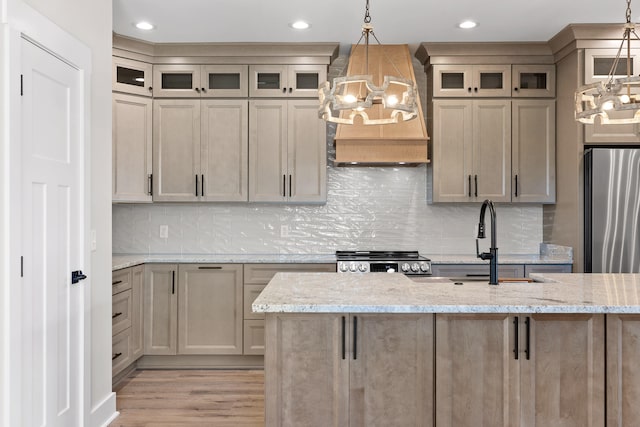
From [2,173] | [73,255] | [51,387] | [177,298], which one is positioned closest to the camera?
[2,173]

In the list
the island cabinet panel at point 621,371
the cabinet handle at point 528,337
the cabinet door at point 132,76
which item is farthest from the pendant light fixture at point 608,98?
the cabinet door at point 132,76

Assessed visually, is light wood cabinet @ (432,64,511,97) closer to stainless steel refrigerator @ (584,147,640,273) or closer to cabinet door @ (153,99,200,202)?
stainless steel refrigerator @ (584,147,640,273)

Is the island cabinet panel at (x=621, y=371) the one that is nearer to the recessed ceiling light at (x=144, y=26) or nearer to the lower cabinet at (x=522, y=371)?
the lower cabinet at (x=522, y=371)

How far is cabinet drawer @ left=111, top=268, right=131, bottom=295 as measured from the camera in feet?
11.8

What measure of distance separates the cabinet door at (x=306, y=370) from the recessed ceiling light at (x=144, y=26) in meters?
2.91

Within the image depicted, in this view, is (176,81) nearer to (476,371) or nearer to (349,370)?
(349,370)

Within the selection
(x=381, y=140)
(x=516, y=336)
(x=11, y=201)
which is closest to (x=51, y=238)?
(x=11, y=201)

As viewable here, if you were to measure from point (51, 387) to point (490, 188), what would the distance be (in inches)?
143

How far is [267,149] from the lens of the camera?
171 inches

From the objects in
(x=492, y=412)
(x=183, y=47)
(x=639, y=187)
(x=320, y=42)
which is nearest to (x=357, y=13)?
(x=320, y=42)

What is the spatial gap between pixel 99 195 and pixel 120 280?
3.30 feet

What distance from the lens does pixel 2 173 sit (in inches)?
78.6

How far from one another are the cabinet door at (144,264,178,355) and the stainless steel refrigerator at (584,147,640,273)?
3444 millimetres

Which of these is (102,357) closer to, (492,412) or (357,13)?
(492,412)
